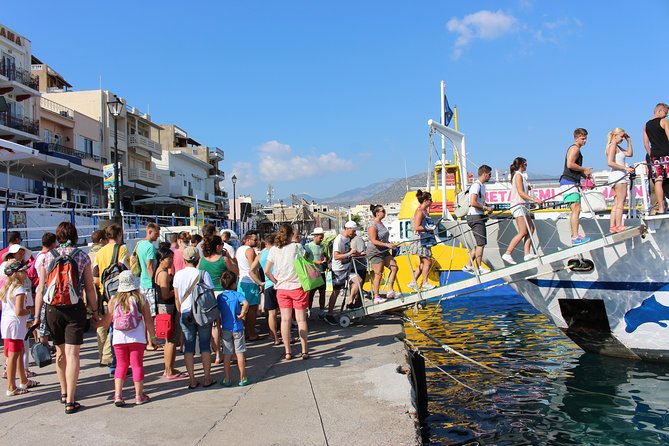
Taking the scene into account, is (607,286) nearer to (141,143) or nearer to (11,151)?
(11,151)

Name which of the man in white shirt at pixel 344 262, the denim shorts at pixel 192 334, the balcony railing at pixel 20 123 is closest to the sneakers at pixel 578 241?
the man in white shirt at pixel 344 262

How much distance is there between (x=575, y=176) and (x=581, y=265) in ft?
4.46

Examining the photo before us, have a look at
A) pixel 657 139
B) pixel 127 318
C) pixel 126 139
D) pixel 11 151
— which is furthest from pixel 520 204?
pixel 126 139

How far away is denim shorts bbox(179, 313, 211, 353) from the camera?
240 inches

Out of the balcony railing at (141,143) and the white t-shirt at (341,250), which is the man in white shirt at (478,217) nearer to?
the white t-shirt at (341,250)

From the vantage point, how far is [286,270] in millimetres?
7367

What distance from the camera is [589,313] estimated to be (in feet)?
27.9

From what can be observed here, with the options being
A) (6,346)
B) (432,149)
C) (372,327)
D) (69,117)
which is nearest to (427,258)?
(372,327)

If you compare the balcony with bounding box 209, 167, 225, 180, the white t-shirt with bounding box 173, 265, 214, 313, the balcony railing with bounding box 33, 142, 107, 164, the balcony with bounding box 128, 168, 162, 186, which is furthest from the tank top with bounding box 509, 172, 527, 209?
the balcony with bounding box 209, 167, 225, 180

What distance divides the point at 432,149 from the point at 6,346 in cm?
791

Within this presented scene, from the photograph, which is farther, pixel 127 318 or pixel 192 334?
pixel 192 334

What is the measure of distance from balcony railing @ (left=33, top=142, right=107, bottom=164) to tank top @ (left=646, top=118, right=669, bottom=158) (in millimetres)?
31738

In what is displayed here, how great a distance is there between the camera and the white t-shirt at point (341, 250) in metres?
9.77

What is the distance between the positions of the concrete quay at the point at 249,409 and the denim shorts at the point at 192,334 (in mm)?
494
